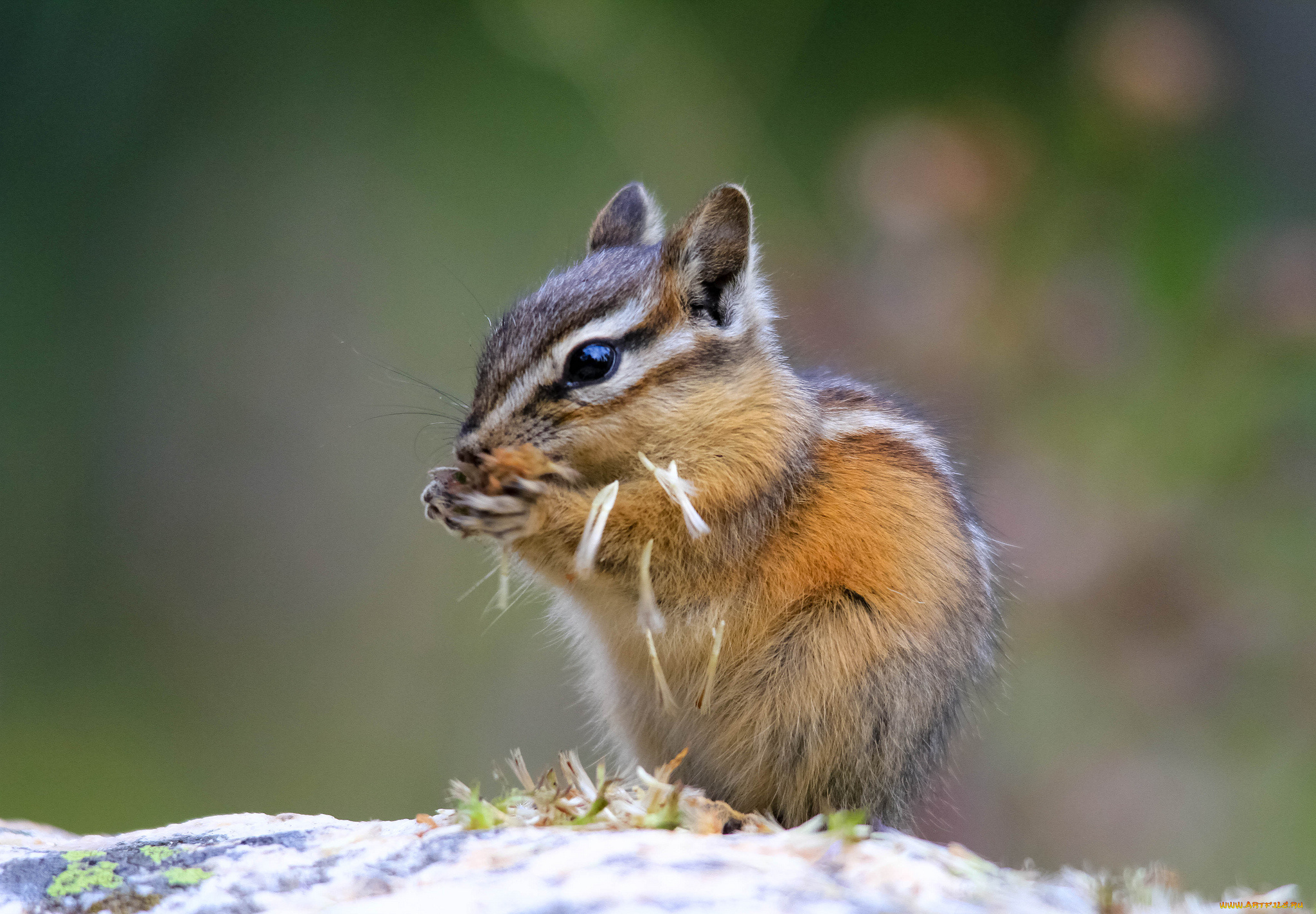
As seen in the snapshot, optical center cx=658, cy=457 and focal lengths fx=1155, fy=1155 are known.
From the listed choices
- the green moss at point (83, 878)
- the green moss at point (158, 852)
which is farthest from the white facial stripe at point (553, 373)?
the green moss at point (83, 878)

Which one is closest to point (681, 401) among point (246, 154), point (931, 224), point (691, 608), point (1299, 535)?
point (691, 608)

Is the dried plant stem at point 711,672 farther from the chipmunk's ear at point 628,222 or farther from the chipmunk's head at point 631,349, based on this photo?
the chipmunk's ear at point 628,222

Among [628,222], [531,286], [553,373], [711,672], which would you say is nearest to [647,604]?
[711,672]

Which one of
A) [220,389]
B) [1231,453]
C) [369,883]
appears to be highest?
[220,389]

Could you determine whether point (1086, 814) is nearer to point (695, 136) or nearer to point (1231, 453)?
point (1231, 453)

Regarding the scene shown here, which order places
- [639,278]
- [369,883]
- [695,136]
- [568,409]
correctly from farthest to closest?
1. [695,136]
2. [639,278]
3. [568,409]
4. [369,883]

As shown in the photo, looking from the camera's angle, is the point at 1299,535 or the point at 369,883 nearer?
the point at 369,883

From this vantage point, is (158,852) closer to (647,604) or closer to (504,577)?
(504,577)
